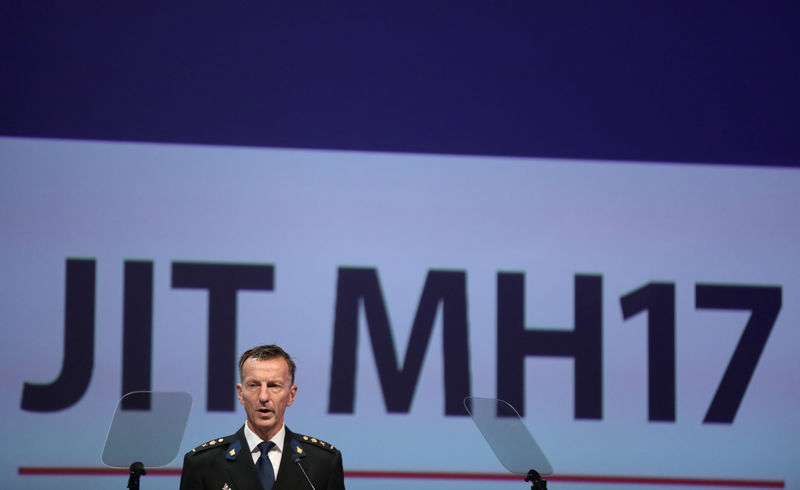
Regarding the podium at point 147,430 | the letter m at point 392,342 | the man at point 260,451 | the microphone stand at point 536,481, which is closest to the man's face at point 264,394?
the man at point 260,451

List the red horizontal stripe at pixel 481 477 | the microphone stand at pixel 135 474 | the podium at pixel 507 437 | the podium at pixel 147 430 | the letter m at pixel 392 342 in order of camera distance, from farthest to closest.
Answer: the letter m at pixel 392 342, the red horizontal stripe at pixel 481 477, the podium at pixel 507 437, the podium at pixel 147 430, the microphone stand at pixel 135 474

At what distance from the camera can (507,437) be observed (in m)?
2.64

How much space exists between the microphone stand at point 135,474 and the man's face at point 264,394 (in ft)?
0.94

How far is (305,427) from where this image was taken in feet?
12.6

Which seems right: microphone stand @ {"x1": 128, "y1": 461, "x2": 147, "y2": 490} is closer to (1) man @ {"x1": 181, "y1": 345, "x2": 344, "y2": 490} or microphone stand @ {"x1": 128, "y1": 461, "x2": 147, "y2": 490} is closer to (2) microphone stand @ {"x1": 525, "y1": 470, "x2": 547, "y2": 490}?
(1) man @ {"x1": 181, "y1": 345, "x2": 344, "y2": 490}

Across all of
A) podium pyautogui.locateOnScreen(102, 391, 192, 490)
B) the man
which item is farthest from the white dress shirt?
podium pyautogui.locateOnScreen(102, 391, 192, 490)

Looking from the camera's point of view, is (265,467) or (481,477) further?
(481,477)

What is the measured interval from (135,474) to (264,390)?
379mm

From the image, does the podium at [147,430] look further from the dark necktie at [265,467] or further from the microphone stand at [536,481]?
the microphone stand at [536,481]

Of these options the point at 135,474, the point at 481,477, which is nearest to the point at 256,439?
the point at 135,474

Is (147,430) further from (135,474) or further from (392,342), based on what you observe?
(392,342)

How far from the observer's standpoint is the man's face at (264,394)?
7.56ft

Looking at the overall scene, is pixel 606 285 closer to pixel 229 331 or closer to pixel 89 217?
pixel 229 331

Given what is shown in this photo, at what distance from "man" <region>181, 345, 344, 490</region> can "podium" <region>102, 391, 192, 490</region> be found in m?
0.14
